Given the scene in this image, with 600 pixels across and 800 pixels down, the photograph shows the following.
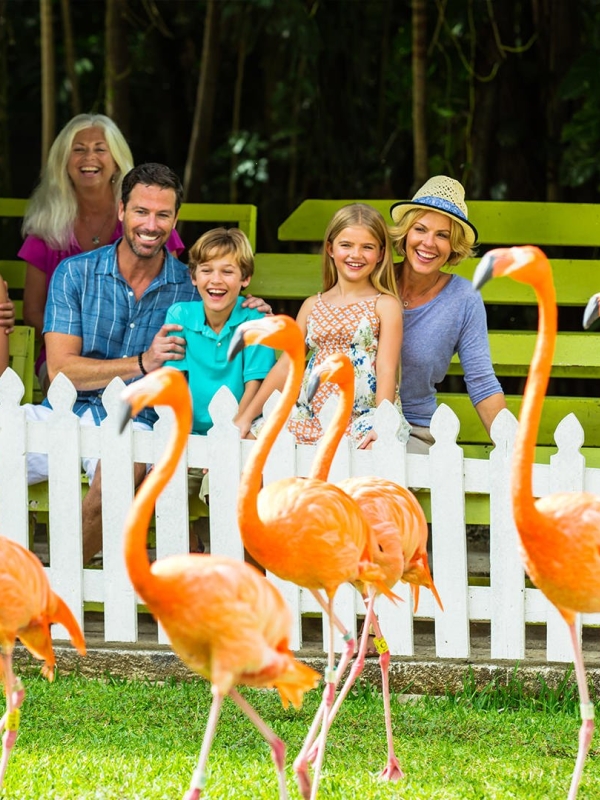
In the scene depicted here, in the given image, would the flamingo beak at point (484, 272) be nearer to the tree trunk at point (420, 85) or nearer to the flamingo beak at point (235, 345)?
the flamingo beak at point (235, 345)

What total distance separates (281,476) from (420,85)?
11.6 ft

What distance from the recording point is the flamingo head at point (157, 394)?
2602mm

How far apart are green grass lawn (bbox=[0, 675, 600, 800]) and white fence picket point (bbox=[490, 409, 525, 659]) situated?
18cm

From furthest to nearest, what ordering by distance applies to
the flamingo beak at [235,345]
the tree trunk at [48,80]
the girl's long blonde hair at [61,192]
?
the tree trunk at [48,80], the girl's long blonde hair at [61,192], the flamingo beak at [235,345]

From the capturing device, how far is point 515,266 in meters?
2.82

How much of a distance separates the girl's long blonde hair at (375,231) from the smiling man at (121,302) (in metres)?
0.77

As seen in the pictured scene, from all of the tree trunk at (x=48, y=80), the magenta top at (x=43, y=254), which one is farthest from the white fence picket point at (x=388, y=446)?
the tree trunk at (x=48, y=80)

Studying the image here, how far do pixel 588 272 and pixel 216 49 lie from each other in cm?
342

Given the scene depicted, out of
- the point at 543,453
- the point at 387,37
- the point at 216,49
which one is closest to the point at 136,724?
the point at 543,453

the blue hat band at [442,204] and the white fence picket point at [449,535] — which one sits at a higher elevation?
the blue hat band at [442,204]

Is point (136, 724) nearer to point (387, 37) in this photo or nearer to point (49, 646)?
point (49, 646)

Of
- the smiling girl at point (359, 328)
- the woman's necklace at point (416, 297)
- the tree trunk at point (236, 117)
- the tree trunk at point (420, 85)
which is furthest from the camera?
the tree trunk at point (236, 117)

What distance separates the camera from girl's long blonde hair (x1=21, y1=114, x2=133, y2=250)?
18.3 ft

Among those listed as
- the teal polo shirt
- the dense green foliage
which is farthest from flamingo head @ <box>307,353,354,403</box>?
the dense green foliage
